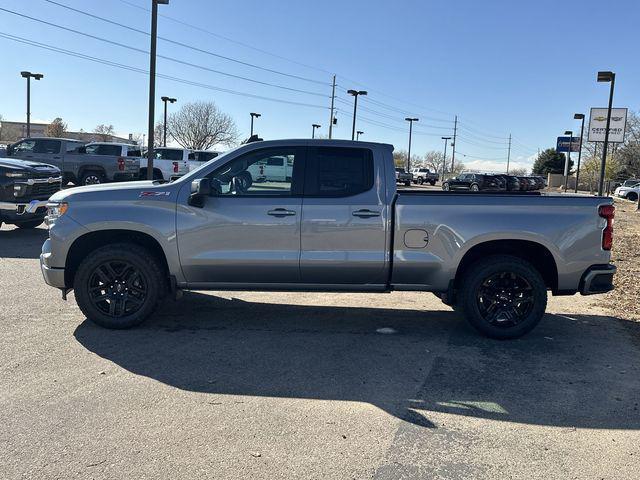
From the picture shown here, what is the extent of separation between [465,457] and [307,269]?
8.54 ft

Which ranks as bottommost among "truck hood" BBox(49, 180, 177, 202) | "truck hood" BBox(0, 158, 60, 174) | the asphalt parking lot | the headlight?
the asphalt parking lot

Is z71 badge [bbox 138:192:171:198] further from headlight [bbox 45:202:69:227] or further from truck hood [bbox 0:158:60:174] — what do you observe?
truck hood [bbox 0:158:60:174]

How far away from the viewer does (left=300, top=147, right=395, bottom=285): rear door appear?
5.48 metres

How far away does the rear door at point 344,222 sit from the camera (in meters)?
5.48

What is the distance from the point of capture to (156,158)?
81.3 feet

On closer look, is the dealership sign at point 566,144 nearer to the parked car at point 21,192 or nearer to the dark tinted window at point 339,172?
the parked car at point 21,192

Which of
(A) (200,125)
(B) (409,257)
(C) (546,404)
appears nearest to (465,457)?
(C) (546,404)

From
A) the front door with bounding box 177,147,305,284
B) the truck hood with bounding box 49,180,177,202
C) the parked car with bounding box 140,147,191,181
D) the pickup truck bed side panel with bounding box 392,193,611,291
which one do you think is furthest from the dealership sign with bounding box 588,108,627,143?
the truck hood with bounding box 49,180,177,202

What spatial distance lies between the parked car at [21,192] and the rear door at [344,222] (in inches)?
276

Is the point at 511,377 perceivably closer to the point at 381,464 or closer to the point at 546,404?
the point at 546,404

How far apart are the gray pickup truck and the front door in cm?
1

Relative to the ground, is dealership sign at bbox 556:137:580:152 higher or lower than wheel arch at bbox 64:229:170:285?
higher

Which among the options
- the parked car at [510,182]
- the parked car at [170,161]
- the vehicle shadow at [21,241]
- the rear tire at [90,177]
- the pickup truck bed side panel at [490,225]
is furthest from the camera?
the parked car at [510,182]

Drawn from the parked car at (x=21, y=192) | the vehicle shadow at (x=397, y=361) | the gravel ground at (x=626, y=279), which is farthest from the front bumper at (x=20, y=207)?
the gravel ground at (x=626, y=279)
